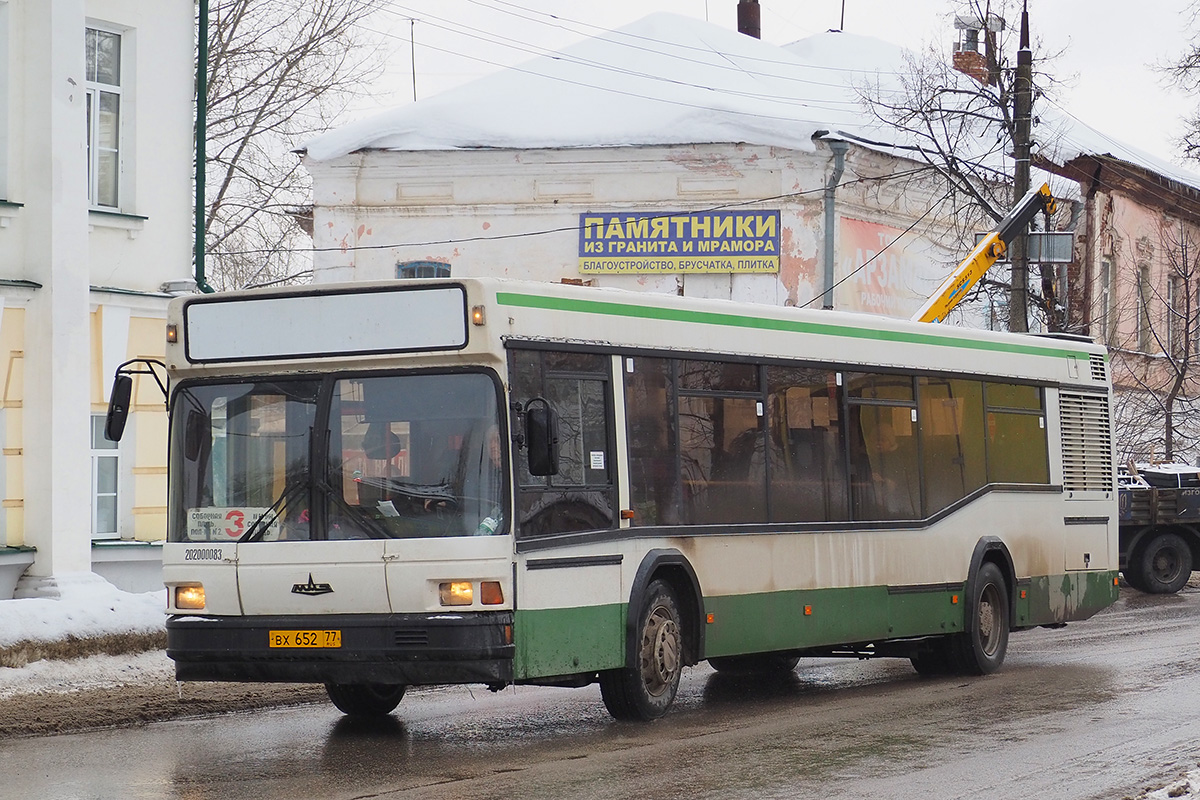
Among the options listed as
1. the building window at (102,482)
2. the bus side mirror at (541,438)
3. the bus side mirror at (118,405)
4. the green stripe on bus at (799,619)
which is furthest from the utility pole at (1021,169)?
the bus side mirror at (118,405)

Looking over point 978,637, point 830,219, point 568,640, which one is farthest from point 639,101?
point 568,640

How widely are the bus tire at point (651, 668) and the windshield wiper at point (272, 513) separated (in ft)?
6.94

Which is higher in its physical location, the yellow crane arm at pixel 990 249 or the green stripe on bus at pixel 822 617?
the yellow crane arm at pixel 990 249

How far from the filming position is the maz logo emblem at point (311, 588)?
31.1 feet

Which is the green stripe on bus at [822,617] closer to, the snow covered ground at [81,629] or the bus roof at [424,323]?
the bus roof at [424,323]

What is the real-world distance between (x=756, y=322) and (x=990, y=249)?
11.7 metres

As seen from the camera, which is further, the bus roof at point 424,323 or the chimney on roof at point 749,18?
the chimney on roof at point 749,18

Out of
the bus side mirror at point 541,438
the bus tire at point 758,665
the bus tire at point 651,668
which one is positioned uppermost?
the bus side mirror at point 541,438

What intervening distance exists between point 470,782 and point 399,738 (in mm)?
1873

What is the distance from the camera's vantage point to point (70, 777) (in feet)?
28.0

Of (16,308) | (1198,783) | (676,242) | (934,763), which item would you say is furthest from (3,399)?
(676,242)

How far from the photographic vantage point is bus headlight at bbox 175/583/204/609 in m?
9.79

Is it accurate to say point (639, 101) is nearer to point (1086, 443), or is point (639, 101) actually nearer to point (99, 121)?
point (99, 121)

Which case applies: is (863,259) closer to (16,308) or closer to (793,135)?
(793,135)
